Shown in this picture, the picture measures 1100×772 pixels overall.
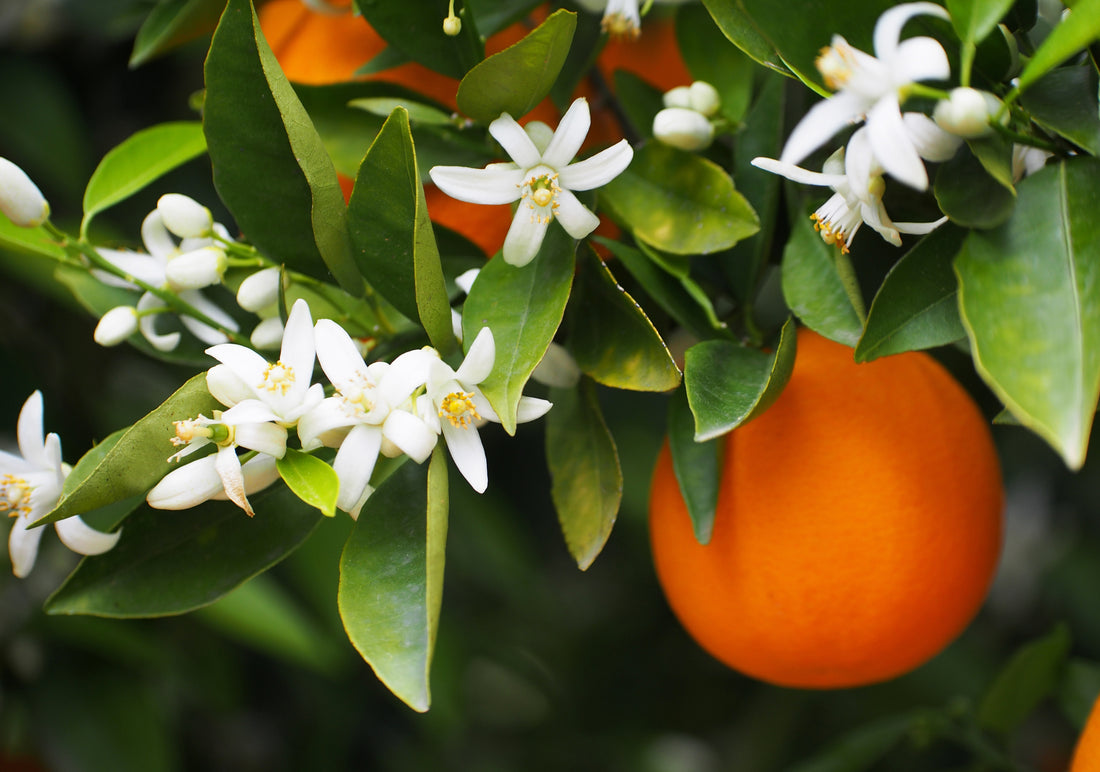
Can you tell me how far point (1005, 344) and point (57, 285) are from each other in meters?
0.92

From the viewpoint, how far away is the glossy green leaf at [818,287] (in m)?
0.48

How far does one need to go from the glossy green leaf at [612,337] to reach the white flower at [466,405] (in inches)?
2.4

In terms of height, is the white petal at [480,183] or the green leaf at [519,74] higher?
the green leaf at [519,74]

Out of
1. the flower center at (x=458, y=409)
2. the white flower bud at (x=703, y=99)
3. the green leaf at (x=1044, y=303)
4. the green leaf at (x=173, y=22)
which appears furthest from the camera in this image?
the green leaf at (x=173, y=22)

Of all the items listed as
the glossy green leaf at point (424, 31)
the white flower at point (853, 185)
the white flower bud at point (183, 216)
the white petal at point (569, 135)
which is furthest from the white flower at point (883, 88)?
the white flower bud at point (183, 216)

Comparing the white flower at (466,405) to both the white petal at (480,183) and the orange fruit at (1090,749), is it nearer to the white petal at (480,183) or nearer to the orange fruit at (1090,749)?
the white petal at (480,183)

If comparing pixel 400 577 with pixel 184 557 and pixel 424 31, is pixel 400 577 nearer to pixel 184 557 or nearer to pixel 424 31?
pixel 184 557

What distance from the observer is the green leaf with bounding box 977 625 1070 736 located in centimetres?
77

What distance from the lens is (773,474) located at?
0.54 metres

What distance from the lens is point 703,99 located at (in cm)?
57

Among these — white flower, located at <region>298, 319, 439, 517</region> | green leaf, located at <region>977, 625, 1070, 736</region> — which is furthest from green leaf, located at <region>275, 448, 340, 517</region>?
green leaf, located at <region>977, 625, 1070, 736</region>

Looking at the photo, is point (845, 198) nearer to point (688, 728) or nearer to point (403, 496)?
point (403, 496)

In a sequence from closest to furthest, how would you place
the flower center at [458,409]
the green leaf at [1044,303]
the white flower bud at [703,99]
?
the green leaf at [1044,303]
the flower center at [458,409]
the white flower bud at [703,99]

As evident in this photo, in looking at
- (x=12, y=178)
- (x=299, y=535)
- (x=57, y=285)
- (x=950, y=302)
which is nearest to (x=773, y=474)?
(x=950, y=302)
